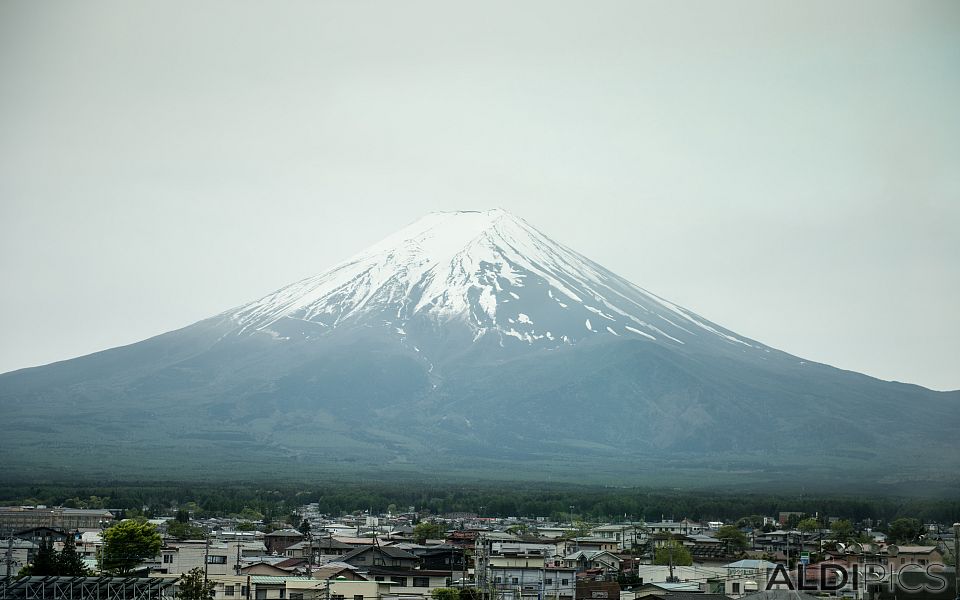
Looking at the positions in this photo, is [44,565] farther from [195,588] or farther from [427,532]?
[427,532]

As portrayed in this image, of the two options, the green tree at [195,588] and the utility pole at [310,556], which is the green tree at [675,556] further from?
the green tree at [195,588]

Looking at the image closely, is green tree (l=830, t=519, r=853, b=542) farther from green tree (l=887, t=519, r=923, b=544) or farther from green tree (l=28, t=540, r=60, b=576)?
green tree (l=28, t=540, r=60, b=576)

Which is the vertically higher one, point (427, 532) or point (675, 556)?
point (427, 532)

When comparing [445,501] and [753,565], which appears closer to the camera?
[753,565]

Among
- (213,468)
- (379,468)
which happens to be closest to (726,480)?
(379,468)

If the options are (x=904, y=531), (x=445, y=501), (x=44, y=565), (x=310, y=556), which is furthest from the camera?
(x=445, y=501)

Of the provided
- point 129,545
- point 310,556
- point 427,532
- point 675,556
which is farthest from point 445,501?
point 129,545

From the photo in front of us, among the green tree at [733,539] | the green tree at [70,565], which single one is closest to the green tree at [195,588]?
the green tree at [70,565]

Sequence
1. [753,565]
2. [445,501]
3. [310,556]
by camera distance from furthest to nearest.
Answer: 1. [445,501]
2. [310,556]
3. [753,565]
